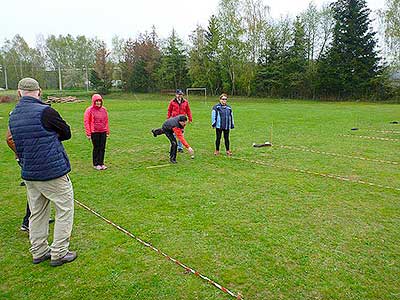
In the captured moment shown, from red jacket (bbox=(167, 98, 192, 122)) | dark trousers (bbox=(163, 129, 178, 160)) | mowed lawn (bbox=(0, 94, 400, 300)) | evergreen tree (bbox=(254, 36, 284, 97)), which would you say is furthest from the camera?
evergreen tree (bbox=(254, 36, 284, 97))

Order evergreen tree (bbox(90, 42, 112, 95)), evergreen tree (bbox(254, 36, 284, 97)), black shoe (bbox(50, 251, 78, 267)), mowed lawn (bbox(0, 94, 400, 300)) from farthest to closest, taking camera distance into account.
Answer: evergreen tree (bbox(90, 42, 112, 95)) < evergreen tree (bbox(254, 36, 284, 97)) < black shoe (bbox(50, 251, 78, 267)) < mowed lawn (bbox(0, 94, 400, 300))

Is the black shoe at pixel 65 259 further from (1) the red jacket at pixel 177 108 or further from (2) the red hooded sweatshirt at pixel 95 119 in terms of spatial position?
(1) the red jacket at pixel 177 108

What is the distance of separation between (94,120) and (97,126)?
6.1 inches

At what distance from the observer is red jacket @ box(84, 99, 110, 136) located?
7602mm

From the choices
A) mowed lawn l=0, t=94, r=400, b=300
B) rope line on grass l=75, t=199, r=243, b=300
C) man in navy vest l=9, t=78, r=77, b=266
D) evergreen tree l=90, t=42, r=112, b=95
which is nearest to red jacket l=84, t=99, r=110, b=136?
mowed lawn l=0, t=94, r=400, b=300

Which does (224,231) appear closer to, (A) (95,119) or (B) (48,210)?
(B) (48,210)

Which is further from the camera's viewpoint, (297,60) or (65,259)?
(297,60)

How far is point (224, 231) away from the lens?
4.45 metres

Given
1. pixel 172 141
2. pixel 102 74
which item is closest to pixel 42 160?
pixel 172 141

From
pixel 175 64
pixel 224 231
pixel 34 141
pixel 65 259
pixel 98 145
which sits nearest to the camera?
pixel 34 141

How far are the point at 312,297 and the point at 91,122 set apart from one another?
607 cm

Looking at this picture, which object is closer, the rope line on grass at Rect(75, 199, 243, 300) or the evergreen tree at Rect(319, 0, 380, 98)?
the rope line on grass at Rect(75, 199, 243, 300)

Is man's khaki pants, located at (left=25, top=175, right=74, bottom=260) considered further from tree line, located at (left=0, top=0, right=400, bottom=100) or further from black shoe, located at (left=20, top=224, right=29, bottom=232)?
tree line, located at (left=0, top=0, right=400, bottom=100)

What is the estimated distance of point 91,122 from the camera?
7641 millimetres
